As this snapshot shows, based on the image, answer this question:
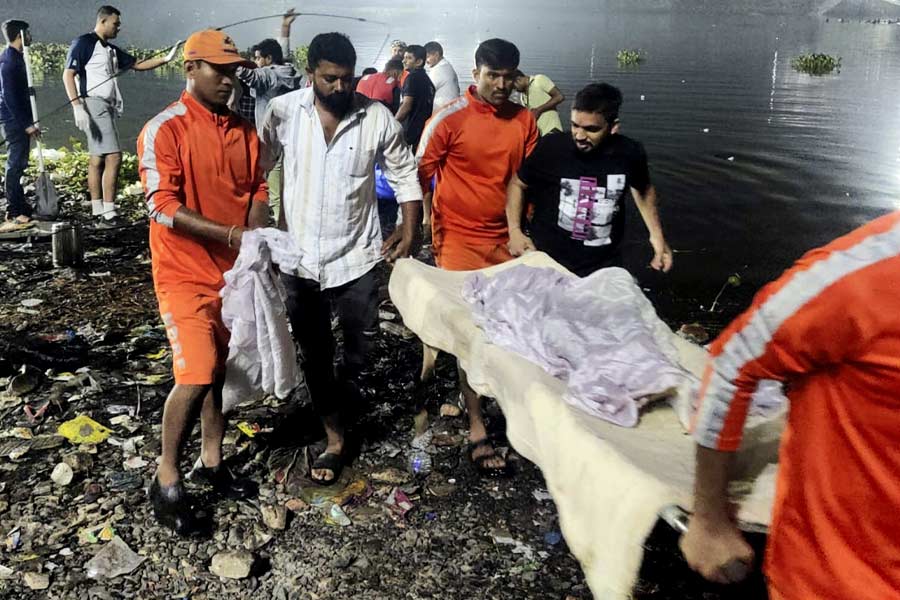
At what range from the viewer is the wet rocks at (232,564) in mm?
3150

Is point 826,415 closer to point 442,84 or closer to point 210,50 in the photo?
point 210,50

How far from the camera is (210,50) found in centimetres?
323

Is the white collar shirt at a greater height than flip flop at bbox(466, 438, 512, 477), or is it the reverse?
the white collar shirt

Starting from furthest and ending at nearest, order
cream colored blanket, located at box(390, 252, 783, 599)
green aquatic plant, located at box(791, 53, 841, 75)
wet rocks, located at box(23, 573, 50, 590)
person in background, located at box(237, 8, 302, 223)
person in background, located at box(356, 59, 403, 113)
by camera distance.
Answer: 1. green aquatic plant, located at box(791, 53, 841, 75)
2. person in background, located at box(356, 59, 403, 113)
3. person in background, located at box(237, 8, 302, 223)
4. wet rocks, located at box(23, 573, 50, 590)
5. cream colored blanket, located at box(390, 252, 783, 599)

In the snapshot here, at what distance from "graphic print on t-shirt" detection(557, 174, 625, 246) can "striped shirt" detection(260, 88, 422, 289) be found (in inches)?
37.4

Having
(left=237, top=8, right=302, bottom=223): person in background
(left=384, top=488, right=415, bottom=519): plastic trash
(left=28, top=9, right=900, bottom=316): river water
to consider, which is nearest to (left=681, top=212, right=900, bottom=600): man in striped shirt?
(left=384, top=488, right=415, bottom=519): plastic trash

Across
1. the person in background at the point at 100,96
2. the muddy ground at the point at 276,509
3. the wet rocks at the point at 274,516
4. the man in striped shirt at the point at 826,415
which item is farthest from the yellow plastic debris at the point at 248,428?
the person in background at the point at 100,96

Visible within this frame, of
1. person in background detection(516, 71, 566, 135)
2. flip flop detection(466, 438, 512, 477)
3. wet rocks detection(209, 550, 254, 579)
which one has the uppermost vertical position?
person in background detection(516, 71, 566, 135)

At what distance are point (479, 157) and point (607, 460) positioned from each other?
8.20 feet

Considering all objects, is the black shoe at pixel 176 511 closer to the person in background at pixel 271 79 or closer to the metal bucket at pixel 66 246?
the metal bucket at pixel 66 246

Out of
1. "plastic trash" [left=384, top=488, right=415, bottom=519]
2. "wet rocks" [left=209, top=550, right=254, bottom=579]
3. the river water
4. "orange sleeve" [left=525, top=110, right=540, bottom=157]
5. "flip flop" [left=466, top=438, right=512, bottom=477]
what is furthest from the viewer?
the river water

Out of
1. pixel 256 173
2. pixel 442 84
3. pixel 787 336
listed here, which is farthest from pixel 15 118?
pixel 787 336

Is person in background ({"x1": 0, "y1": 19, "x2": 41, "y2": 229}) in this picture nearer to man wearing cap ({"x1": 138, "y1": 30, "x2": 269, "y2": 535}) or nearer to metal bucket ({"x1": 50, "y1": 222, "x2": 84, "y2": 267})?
metal bucket ({"x1": 50, "y1": 222, "x2": 84, "y2": 267})

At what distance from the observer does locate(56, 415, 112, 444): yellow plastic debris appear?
13.1 feet
